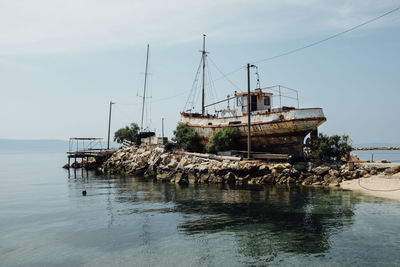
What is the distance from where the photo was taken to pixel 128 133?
64375 mm

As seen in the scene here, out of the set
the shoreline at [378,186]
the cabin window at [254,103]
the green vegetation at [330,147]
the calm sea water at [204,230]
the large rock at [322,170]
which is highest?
the cabin window at [254,103]

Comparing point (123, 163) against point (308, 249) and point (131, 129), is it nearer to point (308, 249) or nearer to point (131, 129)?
point (131, 129)

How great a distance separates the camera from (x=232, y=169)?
3531cm

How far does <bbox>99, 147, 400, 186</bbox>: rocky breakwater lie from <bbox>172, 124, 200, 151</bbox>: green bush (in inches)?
67.7

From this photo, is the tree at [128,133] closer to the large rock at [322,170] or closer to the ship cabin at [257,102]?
the ship cabin at [257,102]

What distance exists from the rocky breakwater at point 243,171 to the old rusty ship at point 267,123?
3321 millimetres

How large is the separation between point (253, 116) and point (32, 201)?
25.9 meters

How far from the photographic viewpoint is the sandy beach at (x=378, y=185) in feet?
84.7

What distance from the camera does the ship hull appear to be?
112 feet

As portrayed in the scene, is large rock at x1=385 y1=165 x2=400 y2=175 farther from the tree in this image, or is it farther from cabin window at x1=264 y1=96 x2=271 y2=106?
the tree

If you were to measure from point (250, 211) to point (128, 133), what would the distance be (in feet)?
155

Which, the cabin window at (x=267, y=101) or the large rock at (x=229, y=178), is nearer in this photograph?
the large rock at (x=229, y=178)

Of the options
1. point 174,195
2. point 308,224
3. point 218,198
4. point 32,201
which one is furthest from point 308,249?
point 32,201

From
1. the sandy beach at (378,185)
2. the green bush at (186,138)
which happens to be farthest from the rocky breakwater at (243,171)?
the green bush at (186,138)
